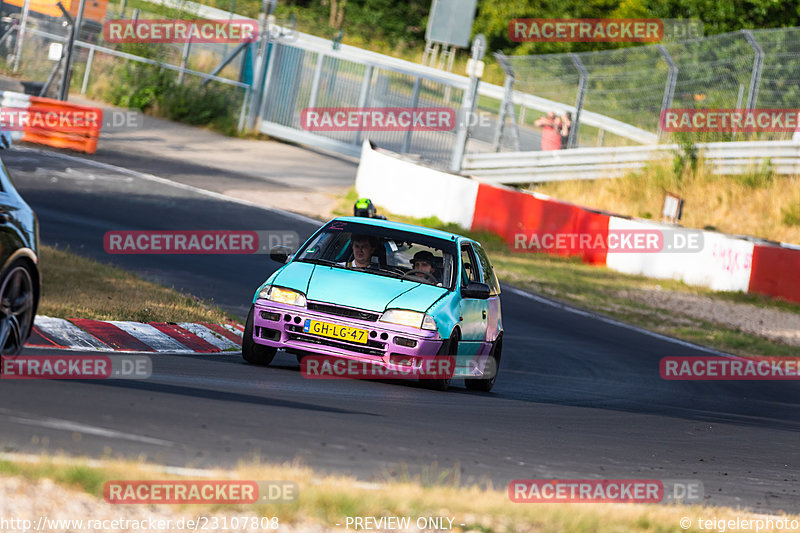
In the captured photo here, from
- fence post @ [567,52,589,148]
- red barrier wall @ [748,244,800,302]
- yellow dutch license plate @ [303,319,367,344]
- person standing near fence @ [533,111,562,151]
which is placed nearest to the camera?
yellow dutch license plate @ [303,319,367,344]

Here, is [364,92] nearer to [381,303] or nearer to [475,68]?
[475,68]

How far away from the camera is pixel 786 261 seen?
20.8m

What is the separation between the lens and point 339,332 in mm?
9531

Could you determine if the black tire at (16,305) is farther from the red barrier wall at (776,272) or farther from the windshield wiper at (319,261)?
the red barrier wall at (776,272)

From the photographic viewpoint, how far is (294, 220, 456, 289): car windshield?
1057cm

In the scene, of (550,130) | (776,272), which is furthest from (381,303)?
(550,130)

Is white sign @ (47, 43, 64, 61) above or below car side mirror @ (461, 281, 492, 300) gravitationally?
above

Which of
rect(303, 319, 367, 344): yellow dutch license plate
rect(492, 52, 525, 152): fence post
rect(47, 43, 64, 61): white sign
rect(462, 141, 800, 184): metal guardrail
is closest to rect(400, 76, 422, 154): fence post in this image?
rect(462, 141, 800, 184): metal guardrail

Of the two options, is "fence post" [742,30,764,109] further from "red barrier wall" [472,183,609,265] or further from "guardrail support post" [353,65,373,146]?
"guardrail support post" [353,65,373,146]

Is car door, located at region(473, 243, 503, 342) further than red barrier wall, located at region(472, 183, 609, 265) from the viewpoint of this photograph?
No

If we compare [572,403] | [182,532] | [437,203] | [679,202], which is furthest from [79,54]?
[182,532]

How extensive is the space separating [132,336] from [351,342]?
200 cm

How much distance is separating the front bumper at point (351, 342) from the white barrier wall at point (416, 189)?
607 inches

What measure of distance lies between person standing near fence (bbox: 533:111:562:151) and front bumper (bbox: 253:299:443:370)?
20.5 meters
